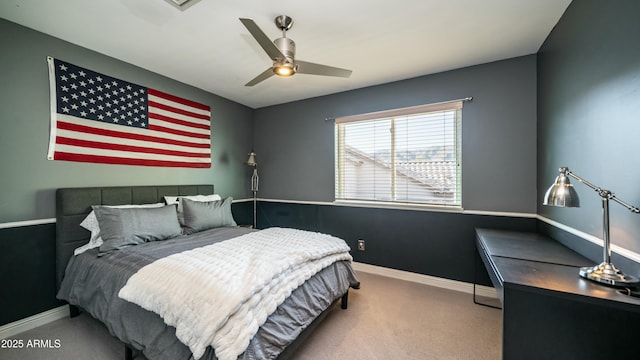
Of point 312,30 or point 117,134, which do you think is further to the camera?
point 117,134

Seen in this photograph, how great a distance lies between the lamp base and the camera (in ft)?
3.63

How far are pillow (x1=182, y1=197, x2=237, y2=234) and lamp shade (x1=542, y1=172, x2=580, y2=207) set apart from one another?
301 cm

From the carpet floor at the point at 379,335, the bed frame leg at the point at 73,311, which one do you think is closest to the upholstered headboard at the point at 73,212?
the bed frame leg at the point at 73,311

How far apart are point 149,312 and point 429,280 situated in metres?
2.86

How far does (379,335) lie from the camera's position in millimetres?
1941

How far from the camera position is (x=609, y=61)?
136cm

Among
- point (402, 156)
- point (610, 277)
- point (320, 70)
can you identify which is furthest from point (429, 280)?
point (320, 70)

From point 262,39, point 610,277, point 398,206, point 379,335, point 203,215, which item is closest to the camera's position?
point 610,277

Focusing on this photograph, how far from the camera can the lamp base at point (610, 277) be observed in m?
1.11

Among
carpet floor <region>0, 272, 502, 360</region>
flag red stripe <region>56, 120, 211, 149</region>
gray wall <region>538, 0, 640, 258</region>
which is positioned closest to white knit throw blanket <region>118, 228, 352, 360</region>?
carpet floor <region>0, 272, 502, 360</region>

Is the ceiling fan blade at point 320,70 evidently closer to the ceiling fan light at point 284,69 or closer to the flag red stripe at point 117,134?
the ceiling fan light at point 284,69

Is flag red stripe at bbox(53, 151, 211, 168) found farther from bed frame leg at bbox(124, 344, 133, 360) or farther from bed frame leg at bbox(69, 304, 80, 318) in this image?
bed frame leg at bbox(124, 344, 133, 360)

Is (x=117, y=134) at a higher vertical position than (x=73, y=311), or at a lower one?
higher

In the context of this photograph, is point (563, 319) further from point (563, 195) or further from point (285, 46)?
point (285, 46)
